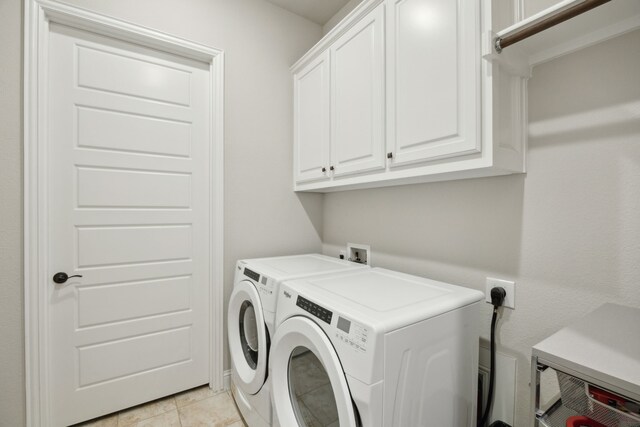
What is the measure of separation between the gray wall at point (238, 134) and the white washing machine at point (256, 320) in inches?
11.9

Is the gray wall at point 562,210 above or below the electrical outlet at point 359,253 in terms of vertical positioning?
above

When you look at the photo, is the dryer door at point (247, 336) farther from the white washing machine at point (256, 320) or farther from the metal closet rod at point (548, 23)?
the metal closet rod at point (548, 23)

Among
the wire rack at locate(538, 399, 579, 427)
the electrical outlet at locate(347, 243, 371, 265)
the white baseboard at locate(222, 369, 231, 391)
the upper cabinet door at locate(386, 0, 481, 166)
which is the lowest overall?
the white baseboard at locate(222, 369, 231, 391)

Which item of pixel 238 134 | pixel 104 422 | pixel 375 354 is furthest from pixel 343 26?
pixel 104 422

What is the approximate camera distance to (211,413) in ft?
5.70

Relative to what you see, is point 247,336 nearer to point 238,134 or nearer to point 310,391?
point 310,391

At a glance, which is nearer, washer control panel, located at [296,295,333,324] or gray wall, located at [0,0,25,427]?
washer control panel, located at [296,295,333,324]

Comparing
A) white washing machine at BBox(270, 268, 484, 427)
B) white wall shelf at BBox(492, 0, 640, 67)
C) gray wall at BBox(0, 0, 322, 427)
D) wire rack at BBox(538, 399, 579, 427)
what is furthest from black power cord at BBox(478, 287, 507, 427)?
gray wall at BBox(0, 0, 322, 427)

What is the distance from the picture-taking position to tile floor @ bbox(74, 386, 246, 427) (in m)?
1.65

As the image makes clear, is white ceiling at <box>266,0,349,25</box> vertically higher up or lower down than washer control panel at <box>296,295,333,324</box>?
higher up

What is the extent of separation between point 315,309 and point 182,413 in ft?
4.57

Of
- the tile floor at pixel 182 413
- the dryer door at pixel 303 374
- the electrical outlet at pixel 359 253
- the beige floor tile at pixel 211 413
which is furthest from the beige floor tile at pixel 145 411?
the electrical outlet at pixel 359 253

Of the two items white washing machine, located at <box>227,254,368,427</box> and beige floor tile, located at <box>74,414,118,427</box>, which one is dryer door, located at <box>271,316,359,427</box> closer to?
white washing machine, located at <box>227,254,368,427</box>

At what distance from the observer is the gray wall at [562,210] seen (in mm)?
944
